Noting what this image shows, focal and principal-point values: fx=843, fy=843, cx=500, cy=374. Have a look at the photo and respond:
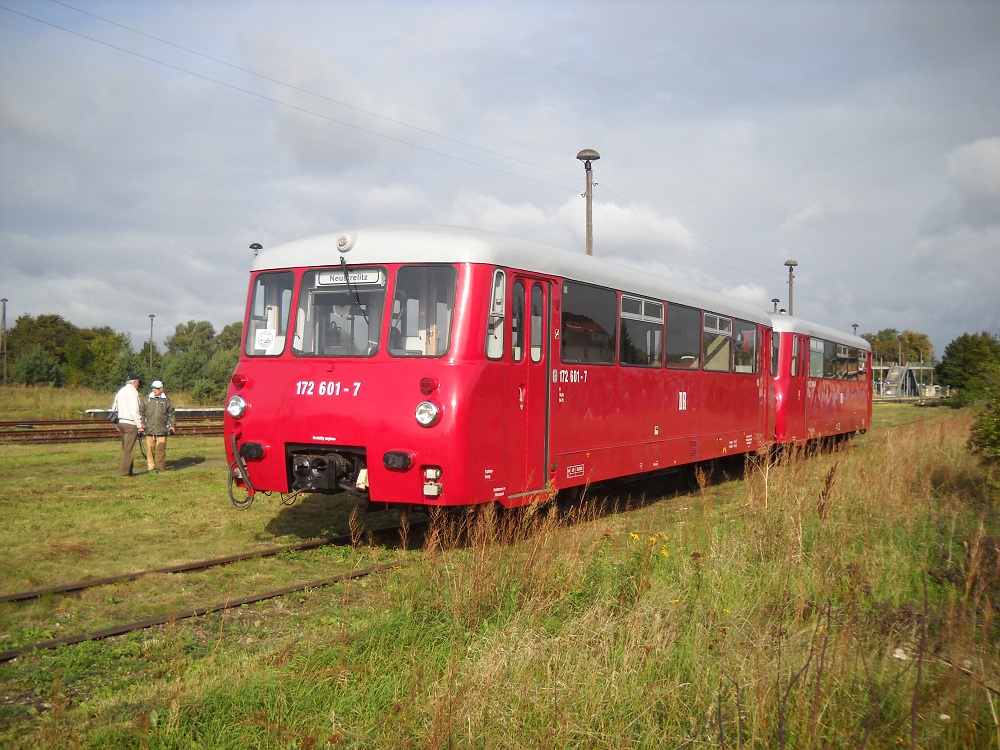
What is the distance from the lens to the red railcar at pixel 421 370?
25.1ft

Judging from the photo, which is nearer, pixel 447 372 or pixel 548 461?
pixel 447 372

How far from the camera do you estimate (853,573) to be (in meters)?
5.29

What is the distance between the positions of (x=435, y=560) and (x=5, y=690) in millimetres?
2730

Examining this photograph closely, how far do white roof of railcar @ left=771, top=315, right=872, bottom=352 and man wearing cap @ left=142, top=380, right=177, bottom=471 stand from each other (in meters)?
12.2

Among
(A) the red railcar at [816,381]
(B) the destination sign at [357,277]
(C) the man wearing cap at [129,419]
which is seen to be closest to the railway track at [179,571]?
(B) the destination sign at [357,277]

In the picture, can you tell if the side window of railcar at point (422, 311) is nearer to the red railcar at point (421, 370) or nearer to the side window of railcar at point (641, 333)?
the red railcar at point (421, 370)

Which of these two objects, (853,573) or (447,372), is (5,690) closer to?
(447,372)

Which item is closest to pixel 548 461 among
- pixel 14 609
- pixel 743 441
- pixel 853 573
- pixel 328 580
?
pixel 328 580

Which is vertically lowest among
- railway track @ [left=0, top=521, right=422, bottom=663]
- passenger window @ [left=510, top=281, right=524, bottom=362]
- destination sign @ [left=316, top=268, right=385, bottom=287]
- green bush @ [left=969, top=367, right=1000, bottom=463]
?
railway track @ [left=0, top=521, right=422, bottom=663]

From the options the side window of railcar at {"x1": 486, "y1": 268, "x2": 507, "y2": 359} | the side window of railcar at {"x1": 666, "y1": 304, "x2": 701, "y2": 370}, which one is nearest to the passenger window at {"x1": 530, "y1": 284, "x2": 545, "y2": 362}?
the side window of railcar at {"x1": 486, "y1": 268, "x2": 507, "y2": 359}

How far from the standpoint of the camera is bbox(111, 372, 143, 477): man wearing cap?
1406cm

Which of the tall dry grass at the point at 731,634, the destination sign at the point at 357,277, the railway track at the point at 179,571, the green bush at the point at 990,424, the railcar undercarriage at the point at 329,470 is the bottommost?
the railway track at the point at 179,571

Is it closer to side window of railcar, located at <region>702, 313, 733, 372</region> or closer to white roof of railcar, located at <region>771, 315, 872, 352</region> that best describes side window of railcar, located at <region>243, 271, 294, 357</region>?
side window of railcar, located at <region>702, 313, 733, 372</region>

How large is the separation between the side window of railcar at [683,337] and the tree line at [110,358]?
65.3 ft
